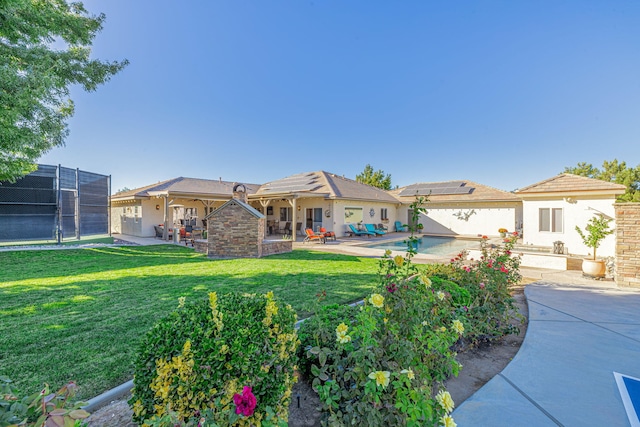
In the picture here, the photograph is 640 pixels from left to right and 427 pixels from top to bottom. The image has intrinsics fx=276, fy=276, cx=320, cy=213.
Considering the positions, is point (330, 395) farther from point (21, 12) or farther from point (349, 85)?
point (349, 85)

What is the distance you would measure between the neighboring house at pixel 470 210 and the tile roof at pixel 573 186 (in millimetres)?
6673

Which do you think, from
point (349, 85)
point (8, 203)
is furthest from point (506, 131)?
→ point (8, 203)

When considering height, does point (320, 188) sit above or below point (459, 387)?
above

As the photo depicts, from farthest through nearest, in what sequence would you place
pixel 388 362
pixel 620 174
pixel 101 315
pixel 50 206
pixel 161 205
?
pixel 620 174, pixel 161 205, pixel 50 206, pixel 101 315, pixel 388 362

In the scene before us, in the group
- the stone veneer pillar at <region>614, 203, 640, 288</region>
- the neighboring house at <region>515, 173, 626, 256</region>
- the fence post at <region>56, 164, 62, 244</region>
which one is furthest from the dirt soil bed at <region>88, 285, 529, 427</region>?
the fence post at <region>56, 164, 62, 244</region>

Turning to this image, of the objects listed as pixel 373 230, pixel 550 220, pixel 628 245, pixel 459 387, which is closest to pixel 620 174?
pixel 550 220

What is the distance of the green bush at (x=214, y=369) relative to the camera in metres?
1.69

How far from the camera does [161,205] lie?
20922 millimetres

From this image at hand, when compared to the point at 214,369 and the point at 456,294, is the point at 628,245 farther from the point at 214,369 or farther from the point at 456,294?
the point at 214,369

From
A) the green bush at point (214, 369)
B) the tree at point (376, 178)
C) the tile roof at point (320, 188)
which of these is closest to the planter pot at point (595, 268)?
the green bush at point (214, 369)

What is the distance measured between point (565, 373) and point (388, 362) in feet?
7.66

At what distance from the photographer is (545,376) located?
282cm

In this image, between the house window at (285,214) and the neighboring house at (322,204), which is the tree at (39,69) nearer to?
the neighboring house at (322,204)

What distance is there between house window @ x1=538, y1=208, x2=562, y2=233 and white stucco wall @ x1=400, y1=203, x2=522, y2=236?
21.8ft
